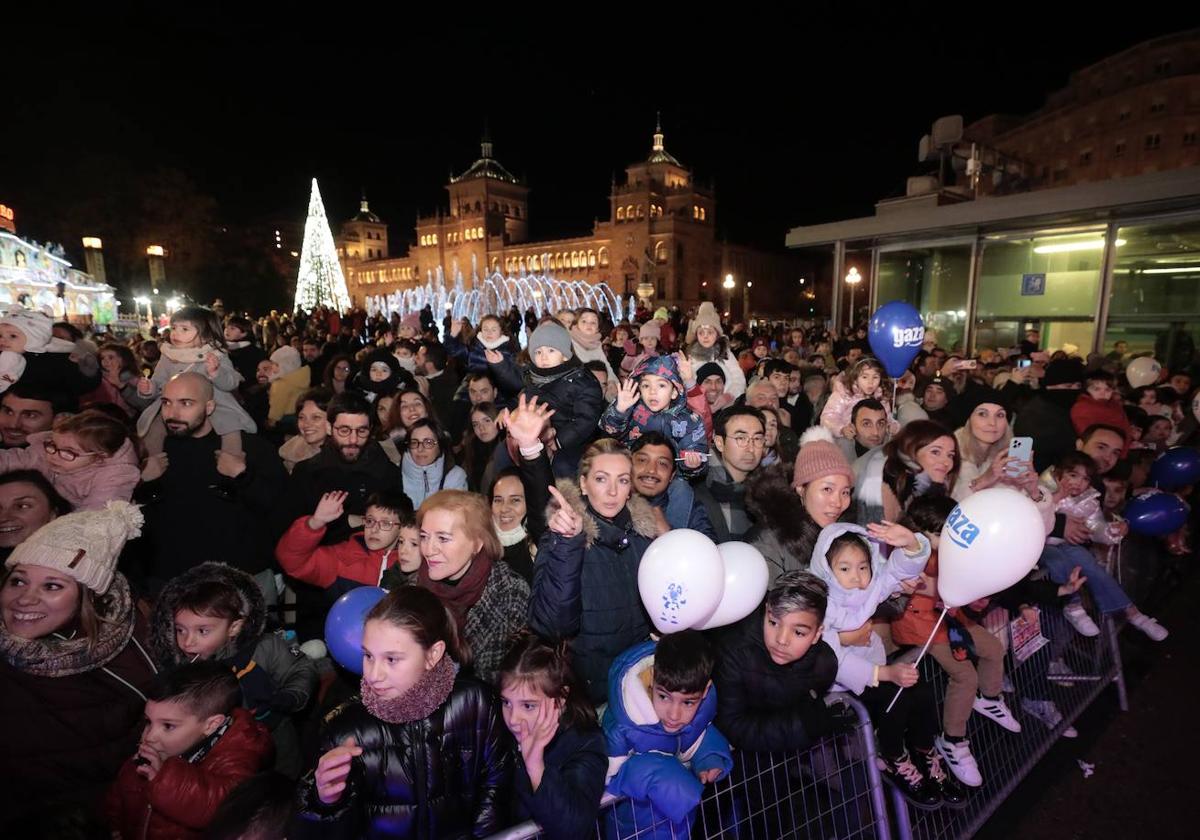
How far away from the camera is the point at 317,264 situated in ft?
138

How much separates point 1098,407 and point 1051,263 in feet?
30.0

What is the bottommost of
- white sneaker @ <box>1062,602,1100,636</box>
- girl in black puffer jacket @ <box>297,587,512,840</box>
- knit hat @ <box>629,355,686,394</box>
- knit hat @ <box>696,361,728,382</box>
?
white sneaker @ <box>1062,602,1100,636</box>

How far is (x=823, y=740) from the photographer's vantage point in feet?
7.77

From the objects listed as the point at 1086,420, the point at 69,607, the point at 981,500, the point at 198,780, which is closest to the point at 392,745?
the point at 198,780

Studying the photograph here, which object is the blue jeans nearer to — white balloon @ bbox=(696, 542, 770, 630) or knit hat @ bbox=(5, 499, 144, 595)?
white balloon @ bbox=(696, 542, 770, 630)

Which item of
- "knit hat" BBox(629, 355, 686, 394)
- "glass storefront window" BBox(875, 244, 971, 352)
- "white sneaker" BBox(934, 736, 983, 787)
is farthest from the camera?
"glass storefront window" BBox(875, 244, 971, 352)

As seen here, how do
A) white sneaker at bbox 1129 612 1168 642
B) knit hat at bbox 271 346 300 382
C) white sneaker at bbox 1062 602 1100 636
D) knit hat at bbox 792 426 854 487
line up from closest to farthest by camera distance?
knit hat at bbox 792 426 854 487 → white sneaker at bbox 1062 602 1100 636 → white sneaker at bbox 1129 612 1168 642 → knit hat at bbox 271 346 300 382

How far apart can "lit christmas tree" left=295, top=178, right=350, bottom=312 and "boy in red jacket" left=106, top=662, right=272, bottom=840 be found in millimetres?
43374

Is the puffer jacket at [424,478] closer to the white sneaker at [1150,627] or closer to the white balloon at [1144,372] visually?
the white sneaker at [1150,627]

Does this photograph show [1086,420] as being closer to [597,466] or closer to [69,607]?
[597,466]

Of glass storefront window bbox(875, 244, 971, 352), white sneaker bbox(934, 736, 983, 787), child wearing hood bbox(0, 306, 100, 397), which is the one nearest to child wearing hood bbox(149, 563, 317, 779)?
child wearing hood bbox(0, 306, 100, 397)

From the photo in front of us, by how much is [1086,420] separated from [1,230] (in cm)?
4417

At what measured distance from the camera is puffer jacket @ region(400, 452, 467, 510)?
4.39m

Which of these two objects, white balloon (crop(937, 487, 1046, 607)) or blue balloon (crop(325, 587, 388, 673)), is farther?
white balloon (crop(937, 487, 1046, 607))
